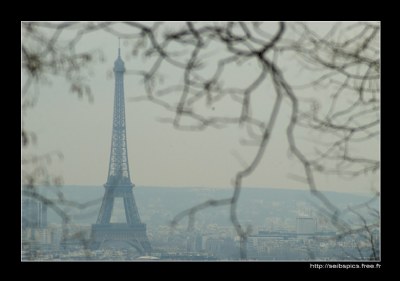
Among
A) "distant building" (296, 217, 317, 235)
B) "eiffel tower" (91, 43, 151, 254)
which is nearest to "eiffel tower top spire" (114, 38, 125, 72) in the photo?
"eiffel tower" (91, 43, 151, 254)

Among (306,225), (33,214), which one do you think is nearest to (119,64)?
(33,214)

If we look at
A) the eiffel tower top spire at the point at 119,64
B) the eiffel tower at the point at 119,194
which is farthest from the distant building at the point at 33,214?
the eiffel tower top spire at the point at 119,64

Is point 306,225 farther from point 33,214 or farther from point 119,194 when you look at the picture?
point 33,214

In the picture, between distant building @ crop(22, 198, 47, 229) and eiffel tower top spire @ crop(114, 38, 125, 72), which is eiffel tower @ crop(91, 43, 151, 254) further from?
distant building @ crop(22, 198, 47, 229)

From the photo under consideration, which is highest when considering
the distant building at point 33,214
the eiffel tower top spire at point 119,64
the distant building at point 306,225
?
the eiffel tower top spire at point 119,64

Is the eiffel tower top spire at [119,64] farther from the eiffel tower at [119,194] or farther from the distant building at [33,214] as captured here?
the distant building at [33,214]

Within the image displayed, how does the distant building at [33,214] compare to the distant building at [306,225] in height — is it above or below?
above
